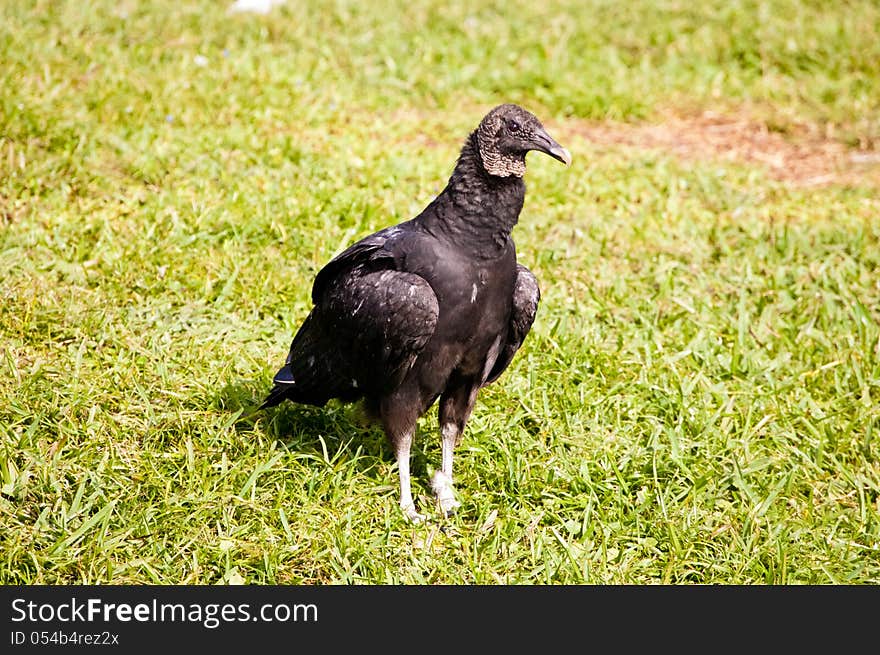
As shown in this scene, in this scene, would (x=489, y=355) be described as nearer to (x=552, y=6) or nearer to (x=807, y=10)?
(x=552, y=6)

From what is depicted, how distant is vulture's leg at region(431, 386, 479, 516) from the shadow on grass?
0.71ft

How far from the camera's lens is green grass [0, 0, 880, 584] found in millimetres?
3840

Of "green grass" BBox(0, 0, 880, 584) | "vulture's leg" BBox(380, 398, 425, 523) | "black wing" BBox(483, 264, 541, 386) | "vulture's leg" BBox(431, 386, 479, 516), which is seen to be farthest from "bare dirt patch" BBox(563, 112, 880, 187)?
"vulture's leg" BBox(380, 398, 425, 523)

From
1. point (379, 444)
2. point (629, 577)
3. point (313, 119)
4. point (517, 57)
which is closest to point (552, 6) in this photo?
point (517, 57)

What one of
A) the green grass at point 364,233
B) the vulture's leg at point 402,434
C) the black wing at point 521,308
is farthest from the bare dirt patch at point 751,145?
the vulture's leg at point 402,434

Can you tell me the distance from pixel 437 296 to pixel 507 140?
60cm

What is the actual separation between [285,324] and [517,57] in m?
4.14

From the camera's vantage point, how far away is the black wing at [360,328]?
3619 mm

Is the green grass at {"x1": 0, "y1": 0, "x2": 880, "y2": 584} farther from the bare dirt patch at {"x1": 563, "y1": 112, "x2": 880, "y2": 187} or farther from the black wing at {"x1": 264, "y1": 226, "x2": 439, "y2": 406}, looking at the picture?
the black wing at {"x1": 264, "y1": 226, "x2": 439, "y2": 406}

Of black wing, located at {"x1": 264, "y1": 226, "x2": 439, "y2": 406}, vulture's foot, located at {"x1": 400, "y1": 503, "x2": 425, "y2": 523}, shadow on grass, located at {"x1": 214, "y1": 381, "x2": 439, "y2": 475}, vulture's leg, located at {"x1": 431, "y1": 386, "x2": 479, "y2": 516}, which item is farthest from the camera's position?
shadow on grass, located at {"x1": 214, "y1": 381, "x2": 439, "y2": 475}

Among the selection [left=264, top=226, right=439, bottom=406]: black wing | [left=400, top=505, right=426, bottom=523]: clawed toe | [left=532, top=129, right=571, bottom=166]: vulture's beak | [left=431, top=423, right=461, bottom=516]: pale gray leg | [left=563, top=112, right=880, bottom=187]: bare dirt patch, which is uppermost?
[left=532, top=129, right=571, bottom=166]: vulture's beak

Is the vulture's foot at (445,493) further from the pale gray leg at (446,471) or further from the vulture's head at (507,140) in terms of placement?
the vulture's head at (507,140)

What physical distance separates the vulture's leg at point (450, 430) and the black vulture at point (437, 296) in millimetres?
55

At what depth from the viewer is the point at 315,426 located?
4.44 metres
